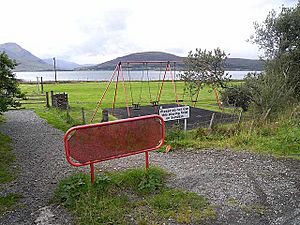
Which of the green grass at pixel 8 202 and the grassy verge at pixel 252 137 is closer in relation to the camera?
the green grass at pixel 8 202

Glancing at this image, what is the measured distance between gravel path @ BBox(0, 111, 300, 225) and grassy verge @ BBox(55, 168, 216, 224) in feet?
0.72

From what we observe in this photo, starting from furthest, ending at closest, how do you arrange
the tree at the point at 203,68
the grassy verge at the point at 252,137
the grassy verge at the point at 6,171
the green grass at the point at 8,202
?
the tree at the point at 203,68, the grassy verge at the point at 252,137, the grassy verge at the point at 6,171, the green grass at the point at 8,202

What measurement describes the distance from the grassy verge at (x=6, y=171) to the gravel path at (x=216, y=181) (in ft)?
0.59

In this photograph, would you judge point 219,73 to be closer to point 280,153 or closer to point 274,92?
point 274,92

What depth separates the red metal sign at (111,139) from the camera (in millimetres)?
4273

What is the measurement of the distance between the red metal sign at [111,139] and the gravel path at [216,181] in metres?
0.81

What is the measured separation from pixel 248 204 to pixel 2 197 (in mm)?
3836

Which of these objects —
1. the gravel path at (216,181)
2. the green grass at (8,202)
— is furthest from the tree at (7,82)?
the green grass at (8,202)

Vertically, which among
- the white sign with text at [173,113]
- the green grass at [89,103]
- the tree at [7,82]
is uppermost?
the tree at [7,82]

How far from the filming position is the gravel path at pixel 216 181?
12.7 feet

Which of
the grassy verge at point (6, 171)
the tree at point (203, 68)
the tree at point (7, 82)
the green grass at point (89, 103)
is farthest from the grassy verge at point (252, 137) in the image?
the tree at point (203, 68)

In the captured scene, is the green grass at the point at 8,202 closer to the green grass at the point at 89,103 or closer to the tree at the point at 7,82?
the tree at the point at 7,82

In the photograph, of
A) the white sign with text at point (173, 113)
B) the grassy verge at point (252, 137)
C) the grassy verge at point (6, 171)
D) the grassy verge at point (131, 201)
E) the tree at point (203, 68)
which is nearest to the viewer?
the grassy verge at point (131, 201)

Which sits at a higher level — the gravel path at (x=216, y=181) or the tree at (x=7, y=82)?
the tree at (x=7, y=82)
